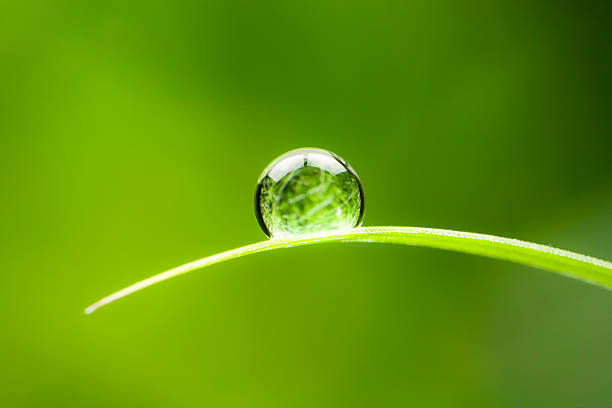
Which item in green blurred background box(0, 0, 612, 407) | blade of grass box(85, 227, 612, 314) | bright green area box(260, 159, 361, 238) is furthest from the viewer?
green blurred background box(0, 0, 612, 407)

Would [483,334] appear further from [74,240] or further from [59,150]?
[59,150]

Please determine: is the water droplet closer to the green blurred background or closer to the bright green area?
the bright green area

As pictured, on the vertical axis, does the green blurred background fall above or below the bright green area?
above

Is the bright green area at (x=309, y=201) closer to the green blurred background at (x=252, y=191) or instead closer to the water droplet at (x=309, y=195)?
the water droplet at (x=309, y=195)

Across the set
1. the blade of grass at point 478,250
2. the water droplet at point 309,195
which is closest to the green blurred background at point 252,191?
the water droplet at point 309,195

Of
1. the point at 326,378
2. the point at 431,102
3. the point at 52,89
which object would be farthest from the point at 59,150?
the point at 431,102

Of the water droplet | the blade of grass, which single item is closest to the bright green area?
the water droplet

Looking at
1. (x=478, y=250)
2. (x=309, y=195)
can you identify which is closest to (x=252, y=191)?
(x=309, y=195)
